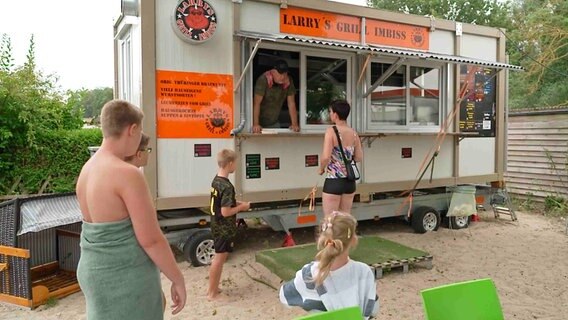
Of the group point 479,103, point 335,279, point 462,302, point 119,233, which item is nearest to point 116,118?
point 119,233

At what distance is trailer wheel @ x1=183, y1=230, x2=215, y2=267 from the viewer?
5043 mm

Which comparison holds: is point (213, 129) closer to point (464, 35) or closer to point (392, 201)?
point (392, 201)

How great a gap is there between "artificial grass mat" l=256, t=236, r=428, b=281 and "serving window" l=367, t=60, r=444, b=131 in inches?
71.8

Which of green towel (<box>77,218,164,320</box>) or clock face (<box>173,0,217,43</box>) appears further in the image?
clock face (<box>173,0,217,43</box>)

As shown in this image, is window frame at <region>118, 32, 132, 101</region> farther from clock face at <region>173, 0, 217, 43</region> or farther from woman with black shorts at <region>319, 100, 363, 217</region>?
woman with black shorts at <region>319, 100, 363, 217</region>

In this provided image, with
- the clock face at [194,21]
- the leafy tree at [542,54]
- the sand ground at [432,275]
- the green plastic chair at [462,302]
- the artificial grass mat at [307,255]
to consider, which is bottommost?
the sand ground at [432,275]

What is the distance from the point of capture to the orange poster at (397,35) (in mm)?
6352

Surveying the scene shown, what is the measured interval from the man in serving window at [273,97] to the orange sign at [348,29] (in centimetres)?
57

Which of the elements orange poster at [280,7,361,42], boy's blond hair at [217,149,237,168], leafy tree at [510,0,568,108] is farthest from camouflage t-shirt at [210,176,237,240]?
leafy tree at [510,0,568,108]

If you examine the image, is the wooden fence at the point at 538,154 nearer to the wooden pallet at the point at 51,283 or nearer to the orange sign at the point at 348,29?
the orange sign at the point at 348,29

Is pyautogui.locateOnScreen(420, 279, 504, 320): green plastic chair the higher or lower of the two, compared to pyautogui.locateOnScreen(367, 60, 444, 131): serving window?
lower

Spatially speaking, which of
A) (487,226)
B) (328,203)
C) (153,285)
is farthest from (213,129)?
(487,226)

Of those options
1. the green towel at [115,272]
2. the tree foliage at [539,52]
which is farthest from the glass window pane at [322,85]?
the tree foliage at [539,52]

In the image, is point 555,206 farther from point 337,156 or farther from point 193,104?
point 193,104
